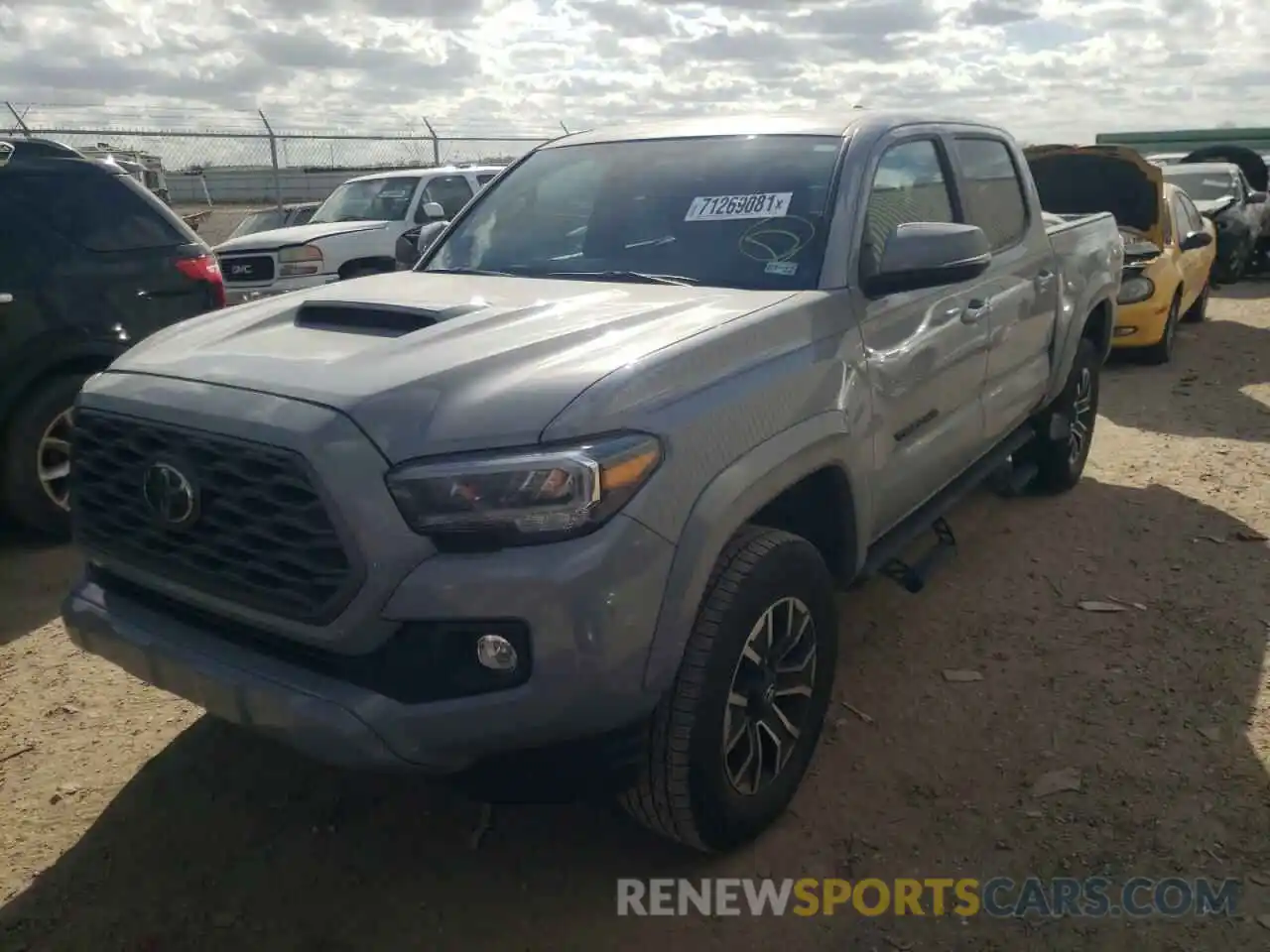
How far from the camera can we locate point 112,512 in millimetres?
2641

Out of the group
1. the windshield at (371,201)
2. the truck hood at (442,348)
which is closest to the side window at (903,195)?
the truck hood at (442,348)

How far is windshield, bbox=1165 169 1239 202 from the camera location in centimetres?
1336

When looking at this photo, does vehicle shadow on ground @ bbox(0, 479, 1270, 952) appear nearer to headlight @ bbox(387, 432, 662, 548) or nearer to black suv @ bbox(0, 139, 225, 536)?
headlight @ bbox(387, 432, 662, 548)

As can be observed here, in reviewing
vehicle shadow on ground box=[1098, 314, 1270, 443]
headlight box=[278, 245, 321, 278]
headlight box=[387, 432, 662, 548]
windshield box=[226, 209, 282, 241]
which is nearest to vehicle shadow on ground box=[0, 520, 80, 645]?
headlight box=[387, 432, 662, 548]

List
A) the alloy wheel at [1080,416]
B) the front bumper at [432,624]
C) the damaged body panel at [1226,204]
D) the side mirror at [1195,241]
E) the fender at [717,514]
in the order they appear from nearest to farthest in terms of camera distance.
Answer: the front bumper at [432,624], the fender at [717,514], the alloy wheel at [1080,416], the side mirror at [1195,241], the damaged body panel at [1226,204]

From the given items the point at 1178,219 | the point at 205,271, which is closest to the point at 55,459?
the point at 205,271

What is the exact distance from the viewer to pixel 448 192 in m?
11.3

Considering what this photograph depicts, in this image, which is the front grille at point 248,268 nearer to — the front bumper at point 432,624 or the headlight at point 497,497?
the front bumper at point 432,624

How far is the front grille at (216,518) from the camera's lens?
2199 millimetres

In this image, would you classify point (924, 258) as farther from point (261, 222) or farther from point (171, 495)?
point (261, 222)

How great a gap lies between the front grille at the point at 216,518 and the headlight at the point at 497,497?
195 millimetres

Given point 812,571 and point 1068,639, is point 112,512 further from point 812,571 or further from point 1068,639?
point 1068,639

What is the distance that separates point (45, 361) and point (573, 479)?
Answer: 3.90m

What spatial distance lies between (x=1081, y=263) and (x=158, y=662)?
182 inches
